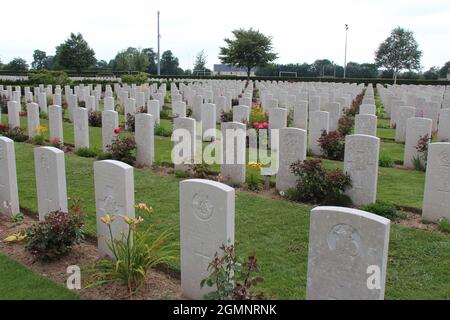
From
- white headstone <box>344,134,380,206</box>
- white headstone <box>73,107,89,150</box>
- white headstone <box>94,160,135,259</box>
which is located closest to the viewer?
white headstone <box>94,160,135,259</box>

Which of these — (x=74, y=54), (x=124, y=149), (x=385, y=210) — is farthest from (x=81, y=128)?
(x=74, y=54)

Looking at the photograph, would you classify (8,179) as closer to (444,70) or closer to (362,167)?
(362,167)

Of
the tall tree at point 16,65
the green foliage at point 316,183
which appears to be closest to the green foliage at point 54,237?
the green foliage at point 316,183

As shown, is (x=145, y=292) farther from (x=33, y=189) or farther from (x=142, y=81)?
(x=142, y=81)

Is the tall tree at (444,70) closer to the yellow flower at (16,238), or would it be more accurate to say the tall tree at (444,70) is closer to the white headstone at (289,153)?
the white headstone at (289,153)

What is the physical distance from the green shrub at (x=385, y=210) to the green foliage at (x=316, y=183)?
1.70 feet

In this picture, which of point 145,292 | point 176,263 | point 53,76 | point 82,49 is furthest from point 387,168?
point 82,49

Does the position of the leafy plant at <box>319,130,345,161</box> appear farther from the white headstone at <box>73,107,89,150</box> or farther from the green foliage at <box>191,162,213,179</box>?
the white headstone at <box>73,107,89,150</box>

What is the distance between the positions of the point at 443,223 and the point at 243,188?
3152mm

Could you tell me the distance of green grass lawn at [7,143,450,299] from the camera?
14.9 feet

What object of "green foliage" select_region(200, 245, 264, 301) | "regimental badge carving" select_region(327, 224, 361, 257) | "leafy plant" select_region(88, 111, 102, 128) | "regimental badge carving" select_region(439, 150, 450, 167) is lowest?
"green foliage" select_region(200, 245, 264, 301)

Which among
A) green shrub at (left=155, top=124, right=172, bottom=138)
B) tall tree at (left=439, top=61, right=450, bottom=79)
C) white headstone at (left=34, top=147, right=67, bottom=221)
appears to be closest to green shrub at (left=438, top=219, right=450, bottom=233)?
white headstone at (left=34, top=147, right=67, bottom=221)

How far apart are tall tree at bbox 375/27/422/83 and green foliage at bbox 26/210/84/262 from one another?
171 ft

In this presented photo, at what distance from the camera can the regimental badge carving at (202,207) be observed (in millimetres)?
4133
